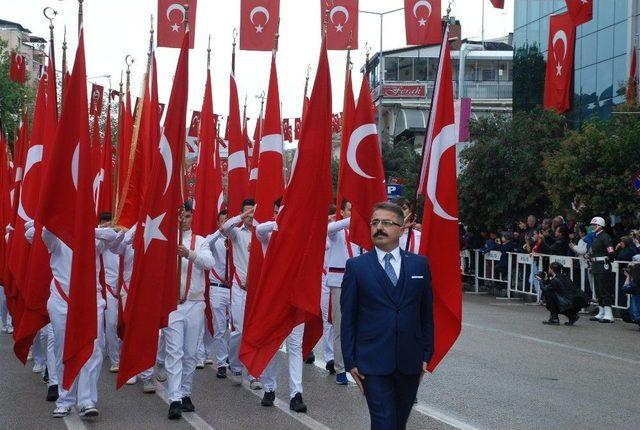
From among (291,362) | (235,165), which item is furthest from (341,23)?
(291,362)

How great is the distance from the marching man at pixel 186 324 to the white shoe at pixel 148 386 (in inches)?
42.3

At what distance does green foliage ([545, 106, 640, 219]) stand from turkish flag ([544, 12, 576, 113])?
125 centimetres

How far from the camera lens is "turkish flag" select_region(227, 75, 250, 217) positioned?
15.1 meters

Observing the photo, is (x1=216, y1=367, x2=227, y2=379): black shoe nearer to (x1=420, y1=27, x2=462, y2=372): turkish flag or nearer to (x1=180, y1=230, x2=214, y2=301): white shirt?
(x1=180, y1=230, x2=214, y2=301): white shirt

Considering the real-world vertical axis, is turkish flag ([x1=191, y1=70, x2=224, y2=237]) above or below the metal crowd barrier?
above

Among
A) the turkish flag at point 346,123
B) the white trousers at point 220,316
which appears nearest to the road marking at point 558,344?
the turkish flag at point 346,123

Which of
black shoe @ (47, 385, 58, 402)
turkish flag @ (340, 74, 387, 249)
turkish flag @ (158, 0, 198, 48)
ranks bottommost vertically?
black shoe @ (47, 385, 58, 402)

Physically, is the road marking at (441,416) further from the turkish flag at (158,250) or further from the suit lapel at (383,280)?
the suit lapel at (383,280)

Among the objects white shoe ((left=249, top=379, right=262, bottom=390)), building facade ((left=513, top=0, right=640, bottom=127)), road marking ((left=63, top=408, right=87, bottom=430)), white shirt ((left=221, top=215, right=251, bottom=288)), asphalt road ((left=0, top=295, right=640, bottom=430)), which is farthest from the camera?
building facade ((left=513, top=0, right=640, bottom=127))

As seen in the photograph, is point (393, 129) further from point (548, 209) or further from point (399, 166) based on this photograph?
point (548, 209)

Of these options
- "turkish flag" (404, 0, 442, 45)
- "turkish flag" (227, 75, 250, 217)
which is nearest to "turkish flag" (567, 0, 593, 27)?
"turkish flag" (404, 0, 442, 45)

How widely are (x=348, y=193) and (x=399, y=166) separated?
51525 mm

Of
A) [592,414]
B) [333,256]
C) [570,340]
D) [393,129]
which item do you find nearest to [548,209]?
[570,340]

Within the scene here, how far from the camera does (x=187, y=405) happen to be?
32.3 ft
